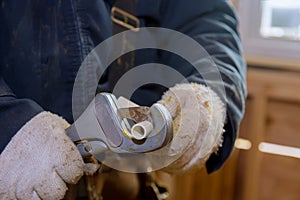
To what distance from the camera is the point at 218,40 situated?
71 centimetres

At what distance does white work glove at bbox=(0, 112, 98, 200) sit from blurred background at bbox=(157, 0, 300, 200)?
0.93 m

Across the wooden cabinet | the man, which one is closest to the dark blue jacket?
the man

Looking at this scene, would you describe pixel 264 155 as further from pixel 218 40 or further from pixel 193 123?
pixel 193 123

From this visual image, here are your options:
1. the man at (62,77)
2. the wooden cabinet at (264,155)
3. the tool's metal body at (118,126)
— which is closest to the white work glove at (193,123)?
the man at (62,77)

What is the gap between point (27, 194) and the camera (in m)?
0.49

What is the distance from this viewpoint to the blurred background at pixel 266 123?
1.41 meters

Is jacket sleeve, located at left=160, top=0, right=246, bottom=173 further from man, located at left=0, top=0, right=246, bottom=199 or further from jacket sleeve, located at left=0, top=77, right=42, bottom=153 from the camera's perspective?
jacket sleeve, located at left=0, top=77, right=42, bottom=153

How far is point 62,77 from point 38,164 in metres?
0.15

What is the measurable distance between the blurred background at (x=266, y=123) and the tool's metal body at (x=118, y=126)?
95 cm

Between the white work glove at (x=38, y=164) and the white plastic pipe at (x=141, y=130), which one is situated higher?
the white plastic pipe at (x=141, y=130)

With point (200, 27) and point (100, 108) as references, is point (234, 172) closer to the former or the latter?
point (200, 27)

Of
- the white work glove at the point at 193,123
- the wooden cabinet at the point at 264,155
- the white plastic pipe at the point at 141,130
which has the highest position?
the white plastic pipe at the point at 141,130

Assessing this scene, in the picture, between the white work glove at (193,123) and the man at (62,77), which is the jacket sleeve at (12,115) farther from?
the white work glove at (193,123)

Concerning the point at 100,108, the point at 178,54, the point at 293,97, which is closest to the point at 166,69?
the point at 178,54
